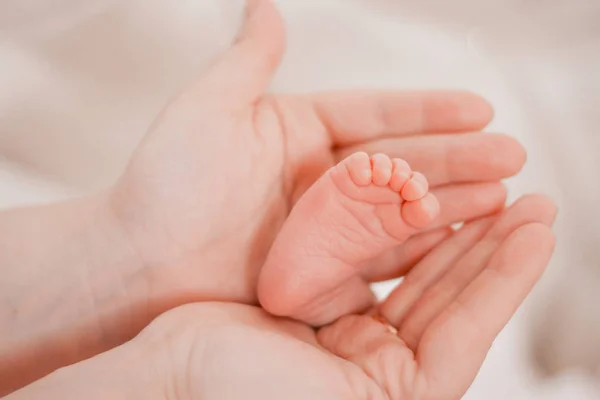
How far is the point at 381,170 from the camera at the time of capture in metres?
0.52

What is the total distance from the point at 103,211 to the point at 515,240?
408mm

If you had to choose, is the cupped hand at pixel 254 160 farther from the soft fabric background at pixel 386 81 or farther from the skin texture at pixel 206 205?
the soft fabric background at pixel 386 81

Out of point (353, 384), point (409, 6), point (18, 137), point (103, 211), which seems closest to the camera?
point (353, 384)

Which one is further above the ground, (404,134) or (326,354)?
(404,134)

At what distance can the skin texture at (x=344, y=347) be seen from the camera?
52cm

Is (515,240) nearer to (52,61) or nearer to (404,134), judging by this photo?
(404,134)

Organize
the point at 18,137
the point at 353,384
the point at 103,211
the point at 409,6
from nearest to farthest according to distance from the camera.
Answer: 1. the point at 353,384
2. the point at 103,211
3. the point at 18,137
4. the point at 409,6

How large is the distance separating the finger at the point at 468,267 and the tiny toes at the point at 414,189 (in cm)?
14

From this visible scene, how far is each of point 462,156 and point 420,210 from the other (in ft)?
0.51

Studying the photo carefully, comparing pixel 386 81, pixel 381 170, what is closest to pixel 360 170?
pixel 381 170

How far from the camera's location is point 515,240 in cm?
61

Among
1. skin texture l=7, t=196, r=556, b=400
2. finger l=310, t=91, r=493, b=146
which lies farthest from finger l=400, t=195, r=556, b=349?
finger l=310, t=91, r=493, b=146

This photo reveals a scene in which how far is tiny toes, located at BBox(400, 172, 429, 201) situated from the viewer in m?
0.52

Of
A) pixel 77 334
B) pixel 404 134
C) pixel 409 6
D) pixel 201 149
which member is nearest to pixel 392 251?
pixel 404 134
